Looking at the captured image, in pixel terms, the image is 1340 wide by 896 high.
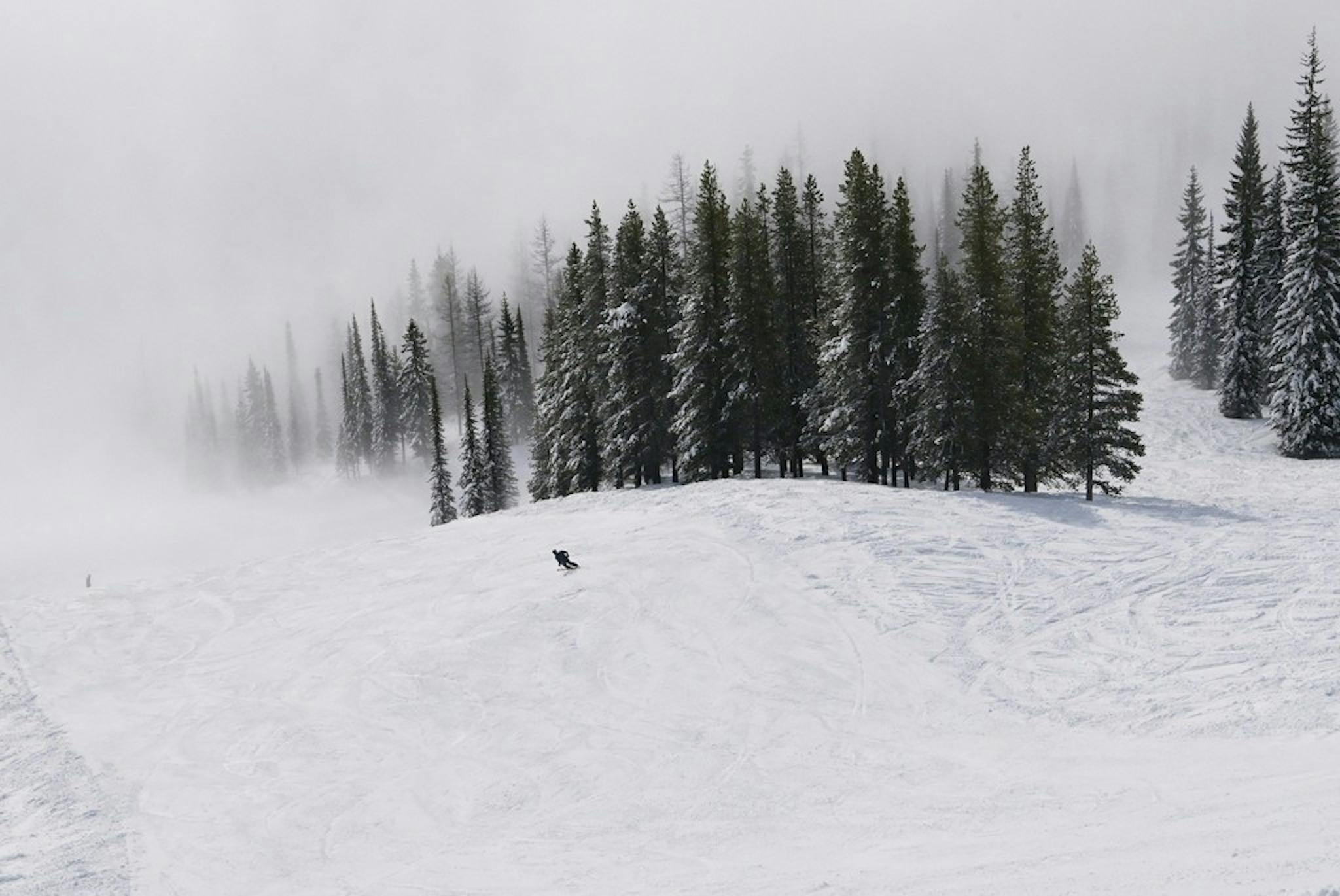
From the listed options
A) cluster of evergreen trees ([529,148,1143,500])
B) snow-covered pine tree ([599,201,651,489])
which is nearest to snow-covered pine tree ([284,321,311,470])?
snow-covered pine tree ([599,201,651,489])

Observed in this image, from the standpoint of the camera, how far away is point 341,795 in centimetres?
1520

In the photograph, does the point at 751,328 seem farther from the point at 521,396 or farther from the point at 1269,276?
the point at 521,396

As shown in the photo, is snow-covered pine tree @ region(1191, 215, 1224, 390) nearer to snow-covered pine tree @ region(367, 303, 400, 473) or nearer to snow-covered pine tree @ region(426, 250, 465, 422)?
snow-covered pine tree @ region(426, 250, 465, 422)

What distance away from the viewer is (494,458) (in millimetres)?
59438

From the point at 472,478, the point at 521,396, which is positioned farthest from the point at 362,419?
the point at 472,478

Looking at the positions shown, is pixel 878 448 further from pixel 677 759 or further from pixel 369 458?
pixel 369 458

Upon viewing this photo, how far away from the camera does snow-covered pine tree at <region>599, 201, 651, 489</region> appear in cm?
4259

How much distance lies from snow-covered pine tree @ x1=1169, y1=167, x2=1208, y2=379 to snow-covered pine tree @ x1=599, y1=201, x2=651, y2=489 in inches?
1821

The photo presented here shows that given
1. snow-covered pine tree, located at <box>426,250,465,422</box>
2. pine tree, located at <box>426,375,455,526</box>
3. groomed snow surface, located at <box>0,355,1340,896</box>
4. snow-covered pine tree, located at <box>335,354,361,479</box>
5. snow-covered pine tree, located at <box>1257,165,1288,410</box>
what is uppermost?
snow-covered pine tree, located at <box>426,250,465,422</box>

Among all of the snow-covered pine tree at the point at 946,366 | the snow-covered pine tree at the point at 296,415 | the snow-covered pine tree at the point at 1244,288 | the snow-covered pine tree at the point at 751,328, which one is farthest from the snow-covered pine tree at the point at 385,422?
the snow-covered pine tree at the point at 1244,288

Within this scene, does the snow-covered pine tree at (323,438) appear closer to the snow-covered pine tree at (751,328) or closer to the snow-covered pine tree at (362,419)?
the snow-covered pine tree at (362,419)

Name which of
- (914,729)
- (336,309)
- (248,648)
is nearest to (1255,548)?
(914,729)

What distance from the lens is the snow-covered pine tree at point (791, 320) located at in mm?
40781

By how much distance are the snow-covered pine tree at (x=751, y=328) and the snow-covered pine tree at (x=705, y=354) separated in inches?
22.9
